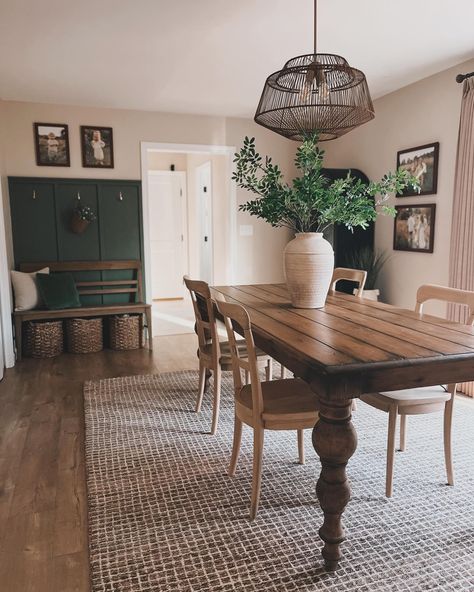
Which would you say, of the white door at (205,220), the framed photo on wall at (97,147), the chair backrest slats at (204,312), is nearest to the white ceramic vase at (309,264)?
the chair backrest slats at (204,312)

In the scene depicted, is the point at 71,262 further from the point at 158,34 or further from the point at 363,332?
the point at 363,332

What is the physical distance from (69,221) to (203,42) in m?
2.48

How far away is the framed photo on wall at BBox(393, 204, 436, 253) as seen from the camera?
3886mm

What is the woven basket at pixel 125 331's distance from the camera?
4.71m

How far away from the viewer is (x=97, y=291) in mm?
5043

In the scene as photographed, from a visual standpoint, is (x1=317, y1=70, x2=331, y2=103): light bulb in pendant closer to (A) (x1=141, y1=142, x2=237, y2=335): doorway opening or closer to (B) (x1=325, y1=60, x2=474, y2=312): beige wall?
(B) (x1=325, y1=60, x2=474, y2=312): beige wall

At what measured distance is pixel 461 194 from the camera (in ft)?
11.3

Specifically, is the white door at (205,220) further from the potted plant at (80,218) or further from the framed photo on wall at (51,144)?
the framed photo on wall at (51,144)

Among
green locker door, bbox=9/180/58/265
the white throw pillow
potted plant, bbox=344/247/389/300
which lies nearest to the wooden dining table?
potted plant, bbox=344/247/389/300

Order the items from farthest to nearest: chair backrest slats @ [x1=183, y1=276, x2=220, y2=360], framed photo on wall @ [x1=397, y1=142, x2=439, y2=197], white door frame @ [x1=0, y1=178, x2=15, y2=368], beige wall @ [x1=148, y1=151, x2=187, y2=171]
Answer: beige wall @ [x1=148, y1=151, x2=187, y2=171], white door frame @ [x1=0, y1=178, x2=15, y2=368], framed photo on wall @ [x1=397, y1=142, x2=439, y2=197], chair backrest slats @ [x1=183, y1=276, x2=220, y2=360]

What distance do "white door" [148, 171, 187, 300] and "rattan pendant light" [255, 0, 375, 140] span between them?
515 cm

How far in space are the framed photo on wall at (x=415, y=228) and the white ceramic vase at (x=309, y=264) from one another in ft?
6.23

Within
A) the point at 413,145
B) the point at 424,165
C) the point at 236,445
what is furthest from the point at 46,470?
the point at 413,145

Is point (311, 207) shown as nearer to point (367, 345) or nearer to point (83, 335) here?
point (367, 345)
